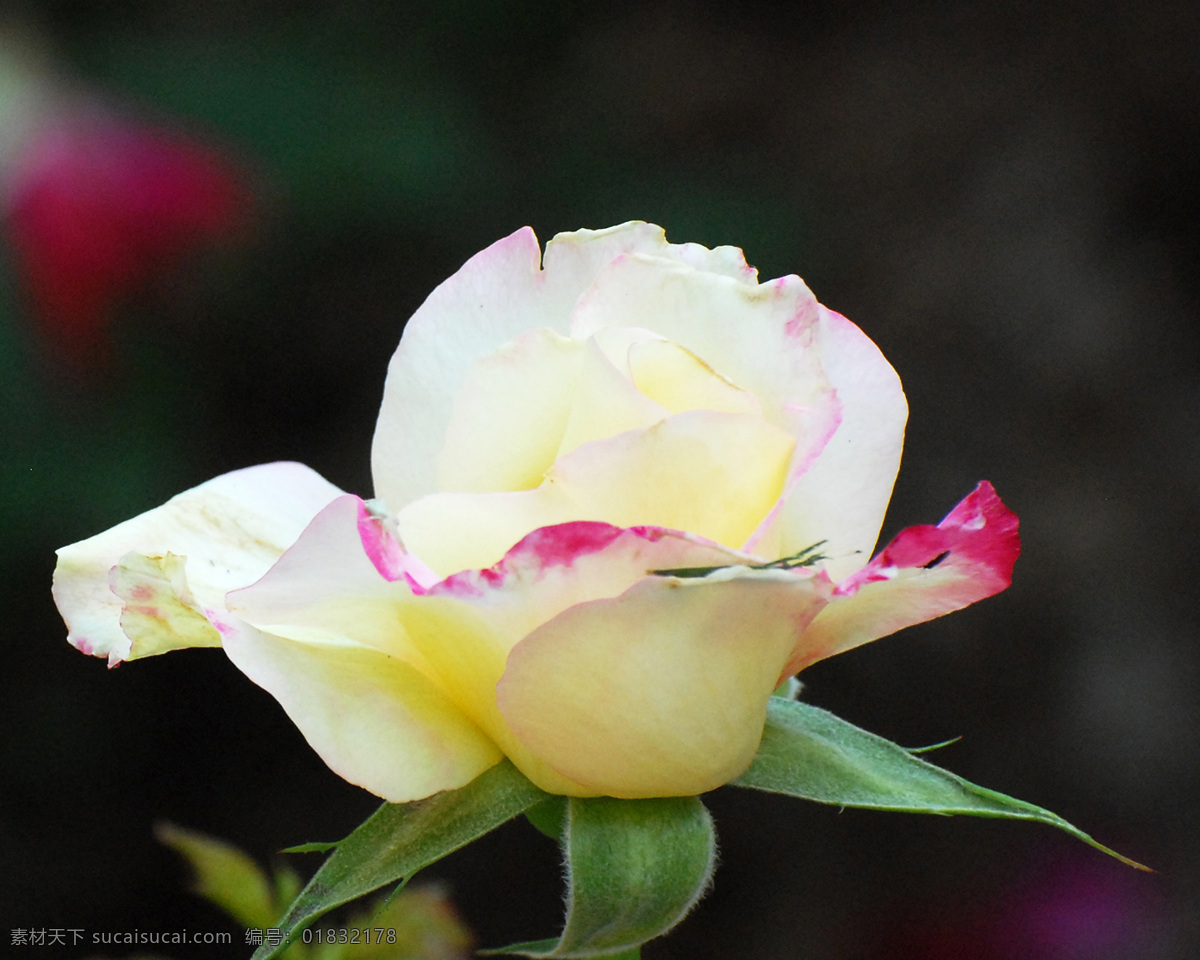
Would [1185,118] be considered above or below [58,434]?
above

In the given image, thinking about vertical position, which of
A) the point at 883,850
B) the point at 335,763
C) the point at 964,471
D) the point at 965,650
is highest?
the point at 335,763

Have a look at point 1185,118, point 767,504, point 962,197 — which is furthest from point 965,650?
point 767,504

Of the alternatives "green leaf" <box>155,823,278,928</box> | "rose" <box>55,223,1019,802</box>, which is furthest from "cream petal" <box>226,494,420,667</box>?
"green leaf" <box>155,823,278,928</box>

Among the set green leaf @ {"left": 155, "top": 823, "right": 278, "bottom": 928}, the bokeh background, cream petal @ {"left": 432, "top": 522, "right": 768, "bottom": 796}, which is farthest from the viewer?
the bokeh background

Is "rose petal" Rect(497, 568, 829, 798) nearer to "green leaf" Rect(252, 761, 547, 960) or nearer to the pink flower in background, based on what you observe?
"green leaf" Rect(252, 761, 547, 960)

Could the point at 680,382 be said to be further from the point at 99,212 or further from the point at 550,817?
the point at 99,212

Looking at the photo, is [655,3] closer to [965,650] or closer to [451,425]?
[965,650]

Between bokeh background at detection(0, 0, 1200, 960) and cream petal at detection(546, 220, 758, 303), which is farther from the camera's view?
bokeh background at detection(0, 0, 1200, 960)

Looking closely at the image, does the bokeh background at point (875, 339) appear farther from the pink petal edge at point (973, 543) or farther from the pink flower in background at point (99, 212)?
the pink petal edge at point (973, 543)
